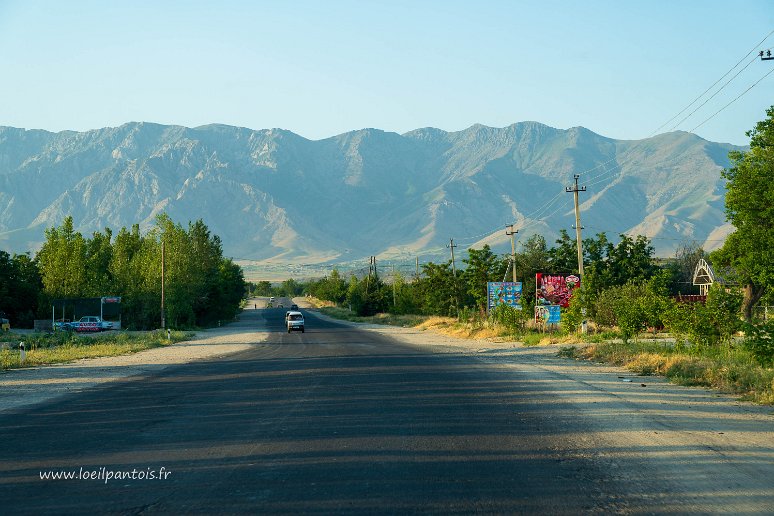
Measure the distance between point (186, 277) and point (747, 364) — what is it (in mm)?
66030

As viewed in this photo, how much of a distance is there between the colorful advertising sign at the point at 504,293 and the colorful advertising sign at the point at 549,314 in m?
7.13

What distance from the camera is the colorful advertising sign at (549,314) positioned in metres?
44.3

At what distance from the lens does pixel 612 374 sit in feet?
71.6

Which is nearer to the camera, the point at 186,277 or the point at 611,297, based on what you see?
the point at 611,297

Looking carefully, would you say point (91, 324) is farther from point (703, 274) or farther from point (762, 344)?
point (703, 274)

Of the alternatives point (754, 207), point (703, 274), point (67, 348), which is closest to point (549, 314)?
point (754, 207)

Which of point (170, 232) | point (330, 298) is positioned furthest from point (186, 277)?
point (330, 298)

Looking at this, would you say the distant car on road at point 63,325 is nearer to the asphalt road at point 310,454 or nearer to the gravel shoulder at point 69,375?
the gravel shoulder at point 69,375

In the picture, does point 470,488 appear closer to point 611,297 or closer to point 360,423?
point 360,423

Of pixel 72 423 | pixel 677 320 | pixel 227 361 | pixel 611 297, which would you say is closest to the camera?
pixel 72 423

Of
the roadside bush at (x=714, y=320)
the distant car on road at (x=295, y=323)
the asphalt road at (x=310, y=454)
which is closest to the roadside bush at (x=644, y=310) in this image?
the roadside bush at (x=714, y=320)

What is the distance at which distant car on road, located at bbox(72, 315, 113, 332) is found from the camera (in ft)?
213

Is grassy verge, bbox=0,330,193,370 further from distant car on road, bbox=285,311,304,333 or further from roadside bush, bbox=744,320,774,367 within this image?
roadside bush, bbox=744,320,774,367

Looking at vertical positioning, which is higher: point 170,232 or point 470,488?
point 170,232
